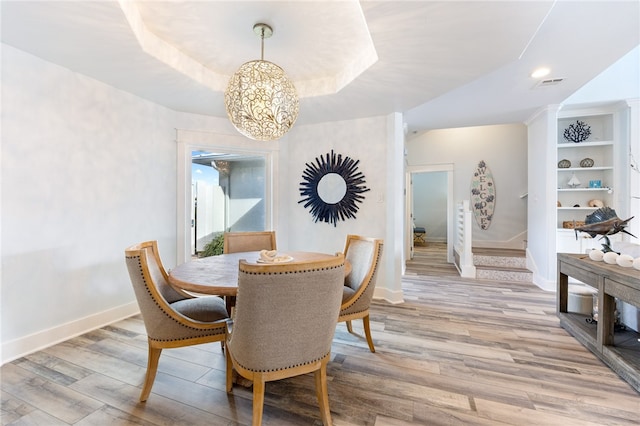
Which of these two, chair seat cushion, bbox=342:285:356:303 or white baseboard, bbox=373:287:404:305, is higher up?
chair seat cushion, bbox=342:285:356:303

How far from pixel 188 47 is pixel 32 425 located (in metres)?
2.68

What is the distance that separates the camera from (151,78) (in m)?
2.54

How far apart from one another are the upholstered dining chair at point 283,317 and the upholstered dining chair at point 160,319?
40cm

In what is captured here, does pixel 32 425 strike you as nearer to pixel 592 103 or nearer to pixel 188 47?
pixel 188 47

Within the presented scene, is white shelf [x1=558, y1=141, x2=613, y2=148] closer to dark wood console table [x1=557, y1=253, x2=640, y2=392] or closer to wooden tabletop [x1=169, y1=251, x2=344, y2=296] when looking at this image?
dark wood console table [x1=557, y1=253, x2=640, y2=392]

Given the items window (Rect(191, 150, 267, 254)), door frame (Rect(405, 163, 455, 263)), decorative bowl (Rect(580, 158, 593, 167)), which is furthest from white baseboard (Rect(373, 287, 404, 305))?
decorative bowl (Rect(580, 158, 593, 167))

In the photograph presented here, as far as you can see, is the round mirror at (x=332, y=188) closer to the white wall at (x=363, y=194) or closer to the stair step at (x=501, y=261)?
the white wall at (x=363, y=194)

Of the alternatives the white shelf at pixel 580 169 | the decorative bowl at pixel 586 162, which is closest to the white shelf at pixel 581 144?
the decorative bowl at pixel 586 162

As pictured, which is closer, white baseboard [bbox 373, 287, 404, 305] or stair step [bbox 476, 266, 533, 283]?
white baseboard [bbox 373, 287, 404, 305]

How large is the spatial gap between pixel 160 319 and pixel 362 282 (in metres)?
1.35

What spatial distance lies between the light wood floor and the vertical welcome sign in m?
3.77

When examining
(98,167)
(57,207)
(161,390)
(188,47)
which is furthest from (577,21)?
(57,207)

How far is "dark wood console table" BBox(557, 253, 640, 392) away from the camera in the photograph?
5.88ft

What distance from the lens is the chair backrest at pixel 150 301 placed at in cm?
151
